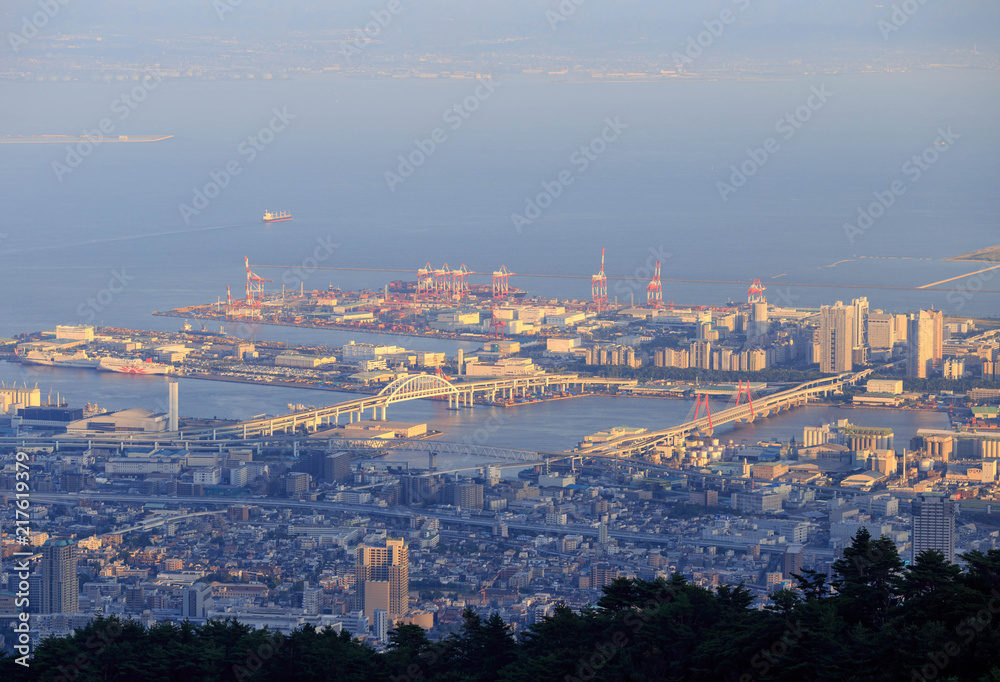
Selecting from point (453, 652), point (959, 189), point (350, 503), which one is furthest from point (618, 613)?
point (959, 189)

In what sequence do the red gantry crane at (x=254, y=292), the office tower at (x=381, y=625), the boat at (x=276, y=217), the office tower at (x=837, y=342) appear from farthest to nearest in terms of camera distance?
the boat at (x=276, y=217), the red gantry crane at (x=254, y=292), the office tower at (x=837, y=342), the office tower at (x=381, y=625)

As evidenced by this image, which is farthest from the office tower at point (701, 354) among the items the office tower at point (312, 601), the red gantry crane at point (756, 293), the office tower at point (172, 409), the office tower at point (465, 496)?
the office tower at point (312, 601)

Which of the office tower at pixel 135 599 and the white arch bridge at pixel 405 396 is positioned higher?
the white arch bridge at pixel 405 396

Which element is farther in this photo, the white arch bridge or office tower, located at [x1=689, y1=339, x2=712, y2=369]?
office tower, located at [x1=689, y1=339, x2=712, y2=369]

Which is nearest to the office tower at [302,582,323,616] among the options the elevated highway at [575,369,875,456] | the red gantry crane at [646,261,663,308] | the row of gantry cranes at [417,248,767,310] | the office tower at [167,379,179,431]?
the elevated highway at [575,369,875,456]

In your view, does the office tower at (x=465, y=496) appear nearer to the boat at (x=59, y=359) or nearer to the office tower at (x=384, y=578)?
the office tower at (x=384, y=578)

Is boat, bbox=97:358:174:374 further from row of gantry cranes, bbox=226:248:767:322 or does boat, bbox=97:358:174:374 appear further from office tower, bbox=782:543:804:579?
office tower, bbox=782:543:804:579

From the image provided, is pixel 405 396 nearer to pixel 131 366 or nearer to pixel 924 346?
pixel 131 366
